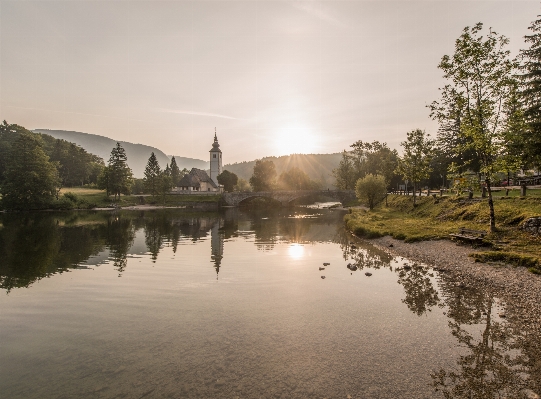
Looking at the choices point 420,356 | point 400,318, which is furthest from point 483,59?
point 420,356

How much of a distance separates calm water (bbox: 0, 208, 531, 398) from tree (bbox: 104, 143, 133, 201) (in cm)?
8647

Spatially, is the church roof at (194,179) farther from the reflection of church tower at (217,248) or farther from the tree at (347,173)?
the reflection of church tower at (217,248)

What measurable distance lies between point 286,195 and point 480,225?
8562 cm

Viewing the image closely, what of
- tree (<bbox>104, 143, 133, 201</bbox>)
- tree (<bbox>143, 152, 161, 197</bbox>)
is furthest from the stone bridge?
tree (<bbox>104, 143, 133, 201</bbox>)

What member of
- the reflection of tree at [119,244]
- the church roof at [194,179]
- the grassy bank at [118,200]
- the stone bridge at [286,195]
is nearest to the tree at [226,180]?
the church roof at [194,179]

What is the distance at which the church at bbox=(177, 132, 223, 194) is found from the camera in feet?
456

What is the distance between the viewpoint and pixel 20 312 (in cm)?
1678

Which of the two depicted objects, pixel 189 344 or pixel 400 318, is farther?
pixel 400 318

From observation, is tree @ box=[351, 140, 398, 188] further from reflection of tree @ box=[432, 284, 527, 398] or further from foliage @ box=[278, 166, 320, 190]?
reflection of tree @ box=[432, 284, 527, 398]

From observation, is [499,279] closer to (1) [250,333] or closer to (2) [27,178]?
(1) [250,333]

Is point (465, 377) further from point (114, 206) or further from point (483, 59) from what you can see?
point (114, 206)

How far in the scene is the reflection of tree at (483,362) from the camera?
975 cm

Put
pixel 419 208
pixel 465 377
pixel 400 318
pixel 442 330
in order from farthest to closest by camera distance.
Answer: pixel 419 208 < pixel 400 318 < pixel 442 330 < pixel 465 377

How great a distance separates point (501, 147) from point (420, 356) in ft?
83.8
